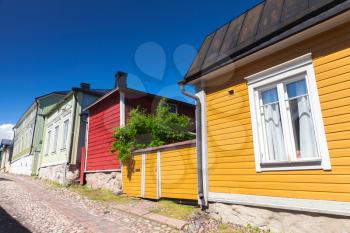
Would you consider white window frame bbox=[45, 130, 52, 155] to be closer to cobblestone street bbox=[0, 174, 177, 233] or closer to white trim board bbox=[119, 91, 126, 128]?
cobblestone street bbox=[0, 174, 177, 233]

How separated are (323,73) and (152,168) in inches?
232

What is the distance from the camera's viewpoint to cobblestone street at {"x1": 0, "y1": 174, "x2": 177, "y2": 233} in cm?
530

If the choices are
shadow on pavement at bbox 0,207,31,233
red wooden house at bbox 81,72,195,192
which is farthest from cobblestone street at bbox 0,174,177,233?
red wooden house at bbox 81,72,195,192

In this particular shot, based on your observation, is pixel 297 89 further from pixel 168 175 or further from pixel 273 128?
pixel 168 175

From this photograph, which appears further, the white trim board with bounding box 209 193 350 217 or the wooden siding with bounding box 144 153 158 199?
the wooden siding with bounding box 144 153 158 199

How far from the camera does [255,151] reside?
500 cm

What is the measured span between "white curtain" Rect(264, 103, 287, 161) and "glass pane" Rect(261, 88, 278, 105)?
111 millimetres

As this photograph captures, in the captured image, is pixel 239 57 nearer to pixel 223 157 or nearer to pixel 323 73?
pixel 323 73

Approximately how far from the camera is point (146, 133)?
9641 millimetres

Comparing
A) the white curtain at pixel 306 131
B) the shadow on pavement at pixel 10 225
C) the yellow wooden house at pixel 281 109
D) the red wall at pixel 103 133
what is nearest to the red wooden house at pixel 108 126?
the red wall at pixel 103 133

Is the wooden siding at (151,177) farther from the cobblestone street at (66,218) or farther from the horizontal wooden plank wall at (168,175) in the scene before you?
the cobblestone street at (66,218)

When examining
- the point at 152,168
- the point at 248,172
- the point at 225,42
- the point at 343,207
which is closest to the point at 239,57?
the point at 225,42

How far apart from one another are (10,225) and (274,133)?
6.45 meters

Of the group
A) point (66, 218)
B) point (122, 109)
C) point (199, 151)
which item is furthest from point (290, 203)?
point (122, 109)
